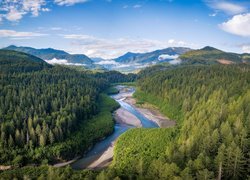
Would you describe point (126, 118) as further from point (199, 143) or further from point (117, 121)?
point (199, 143)

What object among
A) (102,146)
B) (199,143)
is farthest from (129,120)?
(199,143)

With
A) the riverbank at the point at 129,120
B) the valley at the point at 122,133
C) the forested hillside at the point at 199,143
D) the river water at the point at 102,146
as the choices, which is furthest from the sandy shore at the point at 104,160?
the forested hillside at the point at 199,143

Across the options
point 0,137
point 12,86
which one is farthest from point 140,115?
point 0,137

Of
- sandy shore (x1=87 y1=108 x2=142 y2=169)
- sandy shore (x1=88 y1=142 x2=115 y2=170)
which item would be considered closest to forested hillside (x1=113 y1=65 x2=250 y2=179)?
sandy shore (x1=88 y1=142 x2=115 y2=170)

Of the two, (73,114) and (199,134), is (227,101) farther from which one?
(73,114)

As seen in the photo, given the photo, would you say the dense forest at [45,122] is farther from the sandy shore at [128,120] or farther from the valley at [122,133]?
the sandy shore at [128,120]
